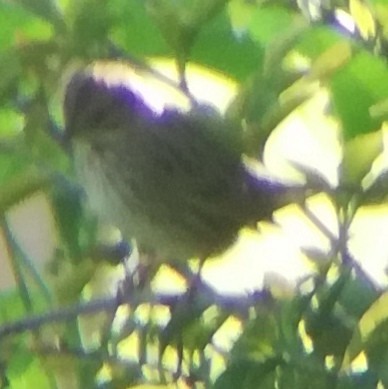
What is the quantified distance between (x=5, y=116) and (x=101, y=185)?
79mm

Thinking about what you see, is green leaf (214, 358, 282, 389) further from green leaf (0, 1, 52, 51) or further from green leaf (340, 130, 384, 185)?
green leaf (0, 1, 52, 51)

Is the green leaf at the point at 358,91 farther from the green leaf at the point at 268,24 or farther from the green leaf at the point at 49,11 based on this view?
the green leaf at the point at 49,11

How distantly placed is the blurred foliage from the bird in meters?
0.02

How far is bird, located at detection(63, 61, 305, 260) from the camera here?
1.59 feet

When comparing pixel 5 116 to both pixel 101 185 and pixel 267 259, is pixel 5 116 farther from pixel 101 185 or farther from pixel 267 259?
pixel 267 259

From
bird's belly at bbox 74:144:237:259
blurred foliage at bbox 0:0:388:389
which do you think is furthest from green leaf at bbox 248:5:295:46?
bird's belly at bbox 74:144:237:259

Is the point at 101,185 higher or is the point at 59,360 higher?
the point at 101,185

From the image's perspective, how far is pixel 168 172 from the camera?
1.59 ft

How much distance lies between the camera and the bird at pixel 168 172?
0.48 metres

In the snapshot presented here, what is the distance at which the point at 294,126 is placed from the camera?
1.67 ft

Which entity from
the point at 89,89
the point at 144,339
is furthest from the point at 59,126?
the point at 144,339

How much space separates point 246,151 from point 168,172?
0.16 feet

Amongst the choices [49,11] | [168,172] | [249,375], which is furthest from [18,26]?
[249,375]

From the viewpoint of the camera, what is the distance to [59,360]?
20.7 inches
